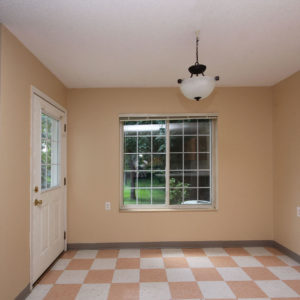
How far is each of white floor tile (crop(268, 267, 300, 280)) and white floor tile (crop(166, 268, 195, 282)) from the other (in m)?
1.01

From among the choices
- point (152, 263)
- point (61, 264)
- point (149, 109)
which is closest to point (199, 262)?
point (152, 263)

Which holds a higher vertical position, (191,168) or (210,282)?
(191,168)

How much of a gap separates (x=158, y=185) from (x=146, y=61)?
192 centimetres

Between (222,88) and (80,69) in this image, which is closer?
(80,69)

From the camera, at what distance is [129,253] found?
341 centimetres

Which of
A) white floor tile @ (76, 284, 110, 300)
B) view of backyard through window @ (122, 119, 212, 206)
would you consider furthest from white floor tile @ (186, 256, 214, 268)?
white floor tile @ (76, 284, 110, 300)

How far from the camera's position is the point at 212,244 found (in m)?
3.62

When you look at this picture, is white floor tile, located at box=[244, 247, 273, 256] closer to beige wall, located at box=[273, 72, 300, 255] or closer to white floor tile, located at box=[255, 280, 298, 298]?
beige wall, located at box=[273, 72, 300, 255]

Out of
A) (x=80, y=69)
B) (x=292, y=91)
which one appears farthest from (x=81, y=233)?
(x=292, y=91)

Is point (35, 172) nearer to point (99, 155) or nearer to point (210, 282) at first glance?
point (99, 155)

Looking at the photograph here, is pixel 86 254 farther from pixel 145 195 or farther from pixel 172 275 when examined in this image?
pixel 172 275

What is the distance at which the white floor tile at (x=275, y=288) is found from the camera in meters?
2.35

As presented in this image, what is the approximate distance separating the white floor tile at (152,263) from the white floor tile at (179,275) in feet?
0.55

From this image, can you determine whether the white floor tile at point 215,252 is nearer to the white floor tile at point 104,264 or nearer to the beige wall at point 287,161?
the beige wall at point 287,161
